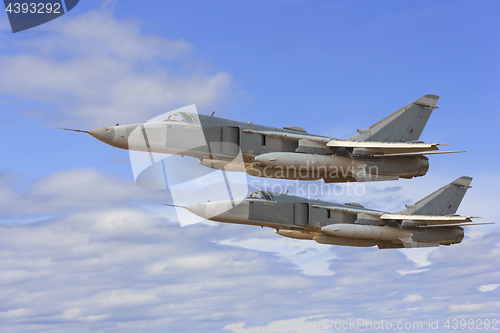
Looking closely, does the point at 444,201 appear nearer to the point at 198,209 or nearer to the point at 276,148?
the point at 276,148

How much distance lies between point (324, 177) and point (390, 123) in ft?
19.8

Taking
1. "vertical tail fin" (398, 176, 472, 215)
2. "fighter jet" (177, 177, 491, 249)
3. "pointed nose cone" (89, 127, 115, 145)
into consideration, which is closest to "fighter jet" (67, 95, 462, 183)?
"pointed nose cone" (89, 127, 115, 145)

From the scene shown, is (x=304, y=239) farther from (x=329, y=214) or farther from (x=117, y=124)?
(x=117, y=124)

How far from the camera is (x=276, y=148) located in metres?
33.6

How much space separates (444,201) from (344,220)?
327 inches

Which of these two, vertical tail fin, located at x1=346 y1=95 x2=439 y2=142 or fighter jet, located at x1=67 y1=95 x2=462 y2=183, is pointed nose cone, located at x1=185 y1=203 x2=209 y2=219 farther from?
vertical tail fin, located at x1=346 y1=95 x2=439 y2=142

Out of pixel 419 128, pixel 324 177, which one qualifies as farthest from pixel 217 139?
pixel 419 128

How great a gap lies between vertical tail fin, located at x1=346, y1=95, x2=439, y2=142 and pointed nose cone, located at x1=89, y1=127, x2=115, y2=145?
47.2ft

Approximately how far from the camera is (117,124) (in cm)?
3034

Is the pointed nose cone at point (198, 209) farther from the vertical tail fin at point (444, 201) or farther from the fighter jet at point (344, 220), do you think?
the vertical tail fin at point (444, 201)

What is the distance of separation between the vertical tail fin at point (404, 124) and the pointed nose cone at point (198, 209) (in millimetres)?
10316

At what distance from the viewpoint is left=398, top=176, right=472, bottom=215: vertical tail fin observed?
39406mm

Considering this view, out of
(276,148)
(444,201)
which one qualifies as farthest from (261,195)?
(444,201)

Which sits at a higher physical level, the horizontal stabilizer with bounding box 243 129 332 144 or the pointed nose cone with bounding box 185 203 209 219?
the horizontal stabilizer with bounding box 243 129 332 144
